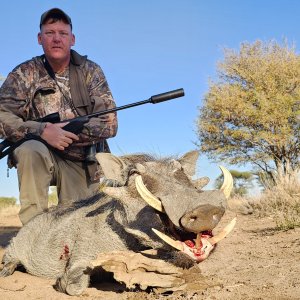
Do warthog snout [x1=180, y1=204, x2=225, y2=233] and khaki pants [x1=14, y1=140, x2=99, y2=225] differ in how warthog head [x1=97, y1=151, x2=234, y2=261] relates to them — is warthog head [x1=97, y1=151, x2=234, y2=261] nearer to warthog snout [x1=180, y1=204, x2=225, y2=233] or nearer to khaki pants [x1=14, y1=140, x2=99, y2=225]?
warthog snout [x1=180, y1=204, x2=225, y2=233]

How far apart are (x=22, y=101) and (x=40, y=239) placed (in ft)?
5.73

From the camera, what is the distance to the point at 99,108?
5.31 meters

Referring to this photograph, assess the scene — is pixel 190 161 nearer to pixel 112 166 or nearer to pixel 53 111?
pixel 112 166

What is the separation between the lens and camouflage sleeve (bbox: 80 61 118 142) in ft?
16.6

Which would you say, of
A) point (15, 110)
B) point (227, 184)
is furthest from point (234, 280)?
point (15, 110)

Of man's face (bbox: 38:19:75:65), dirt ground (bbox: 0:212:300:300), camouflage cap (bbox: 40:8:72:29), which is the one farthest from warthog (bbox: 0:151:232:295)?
camouflage cap (bbox: 40:8:72:29)

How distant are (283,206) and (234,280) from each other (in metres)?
4.37

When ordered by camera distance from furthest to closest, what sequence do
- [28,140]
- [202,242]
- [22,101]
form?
[22,101] → [28,140] → [202,242]

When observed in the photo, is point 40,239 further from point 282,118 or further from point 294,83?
point 294,83

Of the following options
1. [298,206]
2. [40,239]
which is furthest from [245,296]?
[298,206]

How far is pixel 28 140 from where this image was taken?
490 centimetres

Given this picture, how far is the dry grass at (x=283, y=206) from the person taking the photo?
18.6 feet

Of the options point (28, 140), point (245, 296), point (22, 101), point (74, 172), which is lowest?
point (245, 296)

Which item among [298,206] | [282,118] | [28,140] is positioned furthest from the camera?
[282,118]
